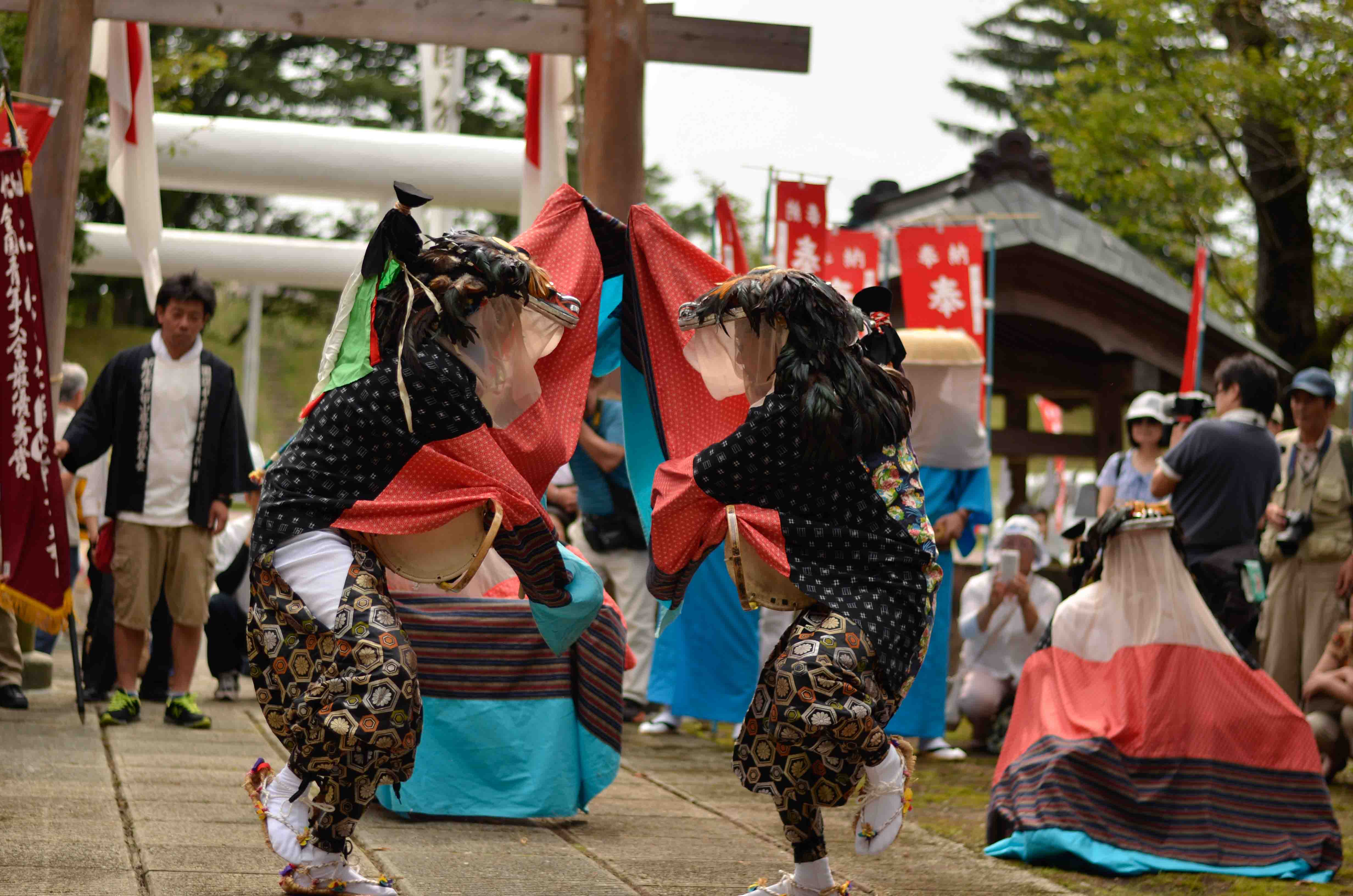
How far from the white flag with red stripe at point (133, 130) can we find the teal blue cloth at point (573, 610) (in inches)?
218

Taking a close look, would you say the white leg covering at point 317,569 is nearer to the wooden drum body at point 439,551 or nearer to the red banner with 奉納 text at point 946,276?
the wooden drum body at point 439,551

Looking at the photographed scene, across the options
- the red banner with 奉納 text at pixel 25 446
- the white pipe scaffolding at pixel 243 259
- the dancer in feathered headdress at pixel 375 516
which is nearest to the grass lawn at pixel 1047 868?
the dancer in feathered headdress at pixel 375 516

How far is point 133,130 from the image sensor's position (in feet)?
28.8

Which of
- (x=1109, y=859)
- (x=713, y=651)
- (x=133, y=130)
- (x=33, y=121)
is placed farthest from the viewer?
(x=133, y=130)

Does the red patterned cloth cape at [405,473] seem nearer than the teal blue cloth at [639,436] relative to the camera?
Yes

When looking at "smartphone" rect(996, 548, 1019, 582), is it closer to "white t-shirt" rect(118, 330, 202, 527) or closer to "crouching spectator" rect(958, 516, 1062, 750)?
"crouching spectator" rect(958, 516, 1062, 750)

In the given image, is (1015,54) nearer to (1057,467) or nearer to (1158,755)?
(1057,467)

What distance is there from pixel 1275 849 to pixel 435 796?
2740 millimetres

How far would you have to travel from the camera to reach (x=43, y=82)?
6.89 meters

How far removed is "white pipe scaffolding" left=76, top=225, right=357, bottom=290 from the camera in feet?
42.3

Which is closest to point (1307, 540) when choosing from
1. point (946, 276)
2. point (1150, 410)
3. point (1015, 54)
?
point (1150, 410)

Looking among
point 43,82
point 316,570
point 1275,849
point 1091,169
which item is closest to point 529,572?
point 316,570

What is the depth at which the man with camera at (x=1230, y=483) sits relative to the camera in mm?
6656

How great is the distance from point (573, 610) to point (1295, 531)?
5082 mm
